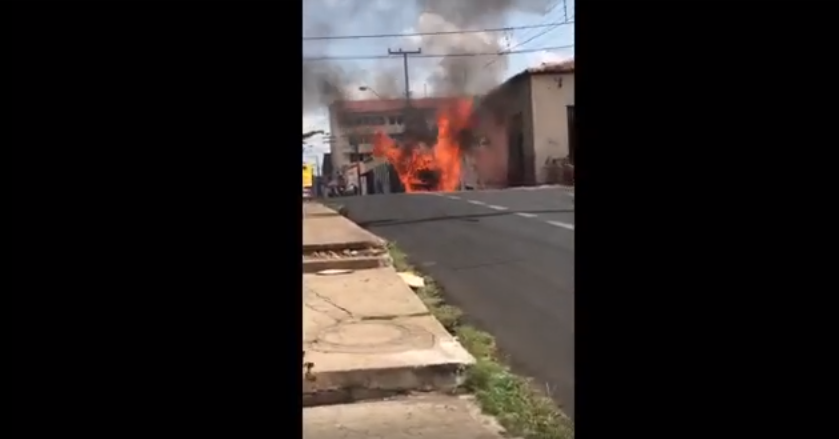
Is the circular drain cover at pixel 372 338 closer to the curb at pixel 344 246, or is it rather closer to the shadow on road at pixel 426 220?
the curb at pixel 344 246

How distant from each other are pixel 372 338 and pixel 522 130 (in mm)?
1635

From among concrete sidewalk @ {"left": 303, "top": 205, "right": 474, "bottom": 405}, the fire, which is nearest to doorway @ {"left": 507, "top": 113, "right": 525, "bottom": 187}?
the fire

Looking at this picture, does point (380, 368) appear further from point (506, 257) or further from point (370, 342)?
point (506, 257)

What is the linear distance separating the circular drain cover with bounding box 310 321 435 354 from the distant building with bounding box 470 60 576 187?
4.02ft

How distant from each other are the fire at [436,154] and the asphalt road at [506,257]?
737 mm

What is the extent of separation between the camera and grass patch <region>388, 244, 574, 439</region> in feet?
10.9

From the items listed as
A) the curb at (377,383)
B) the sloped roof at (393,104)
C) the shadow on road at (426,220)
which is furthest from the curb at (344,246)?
the curb at (377,383)

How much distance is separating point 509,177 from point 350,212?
348cm

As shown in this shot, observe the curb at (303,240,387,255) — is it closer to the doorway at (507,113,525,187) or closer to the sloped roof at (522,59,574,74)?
the doorway at (507,113,525,187)

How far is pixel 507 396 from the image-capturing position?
3652 millimetres

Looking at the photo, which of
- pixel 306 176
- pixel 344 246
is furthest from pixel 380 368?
pixel 344 246
